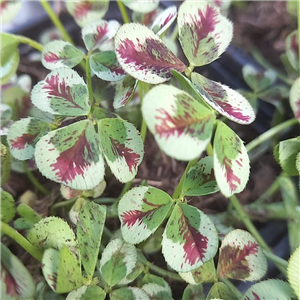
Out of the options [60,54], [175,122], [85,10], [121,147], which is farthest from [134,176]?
[85,10]

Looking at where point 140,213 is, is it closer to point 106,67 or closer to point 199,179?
point 199,179

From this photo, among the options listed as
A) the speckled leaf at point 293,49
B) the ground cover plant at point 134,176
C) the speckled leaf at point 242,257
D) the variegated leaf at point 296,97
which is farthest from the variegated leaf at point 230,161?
the speckled leaf at point 293,49

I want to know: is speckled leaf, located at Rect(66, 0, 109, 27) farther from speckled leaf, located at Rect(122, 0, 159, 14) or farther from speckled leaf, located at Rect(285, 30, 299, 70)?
speckled leaf, located at Rect(285, 30, 299, 70)

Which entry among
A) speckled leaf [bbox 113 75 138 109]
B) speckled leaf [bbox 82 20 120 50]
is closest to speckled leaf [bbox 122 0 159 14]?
speckled leaf [bbox 82 20 120 50]

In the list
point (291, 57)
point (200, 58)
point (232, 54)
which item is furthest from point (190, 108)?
point (232, 54)

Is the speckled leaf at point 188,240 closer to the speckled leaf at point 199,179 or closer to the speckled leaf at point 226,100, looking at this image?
the speckled leaf at point 199,179

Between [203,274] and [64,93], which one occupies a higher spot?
[64,93]
